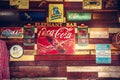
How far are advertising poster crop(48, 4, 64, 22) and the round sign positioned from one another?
3.51 feet

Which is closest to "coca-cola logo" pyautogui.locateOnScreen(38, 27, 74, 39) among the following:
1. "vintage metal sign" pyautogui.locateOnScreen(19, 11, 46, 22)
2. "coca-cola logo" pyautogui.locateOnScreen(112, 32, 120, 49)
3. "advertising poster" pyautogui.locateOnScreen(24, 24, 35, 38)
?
"advertising poster" pyautogui.locateOnScreen(24, 24, 35, 38)

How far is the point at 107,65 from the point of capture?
5906 millimetres

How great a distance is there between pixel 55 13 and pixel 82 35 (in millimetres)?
912

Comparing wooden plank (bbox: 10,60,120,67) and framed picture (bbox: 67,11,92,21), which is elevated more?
framed picture (bbox: 67,11,92,21)

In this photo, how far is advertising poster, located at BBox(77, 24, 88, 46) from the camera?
5914mm

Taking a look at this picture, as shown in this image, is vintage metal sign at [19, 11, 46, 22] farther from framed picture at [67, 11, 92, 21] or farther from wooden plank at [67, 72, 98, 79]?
wooden plank at [67, 72, 98, 79]

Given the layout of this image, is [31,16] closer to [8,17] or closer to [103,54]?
[8,17]

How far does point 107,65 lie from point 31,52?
78.9 inches

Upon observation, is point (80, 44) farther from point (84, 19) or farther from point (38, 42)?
point (38, 42)

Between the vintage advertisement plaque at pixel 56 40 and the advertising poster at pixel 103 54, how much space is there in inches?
26.0

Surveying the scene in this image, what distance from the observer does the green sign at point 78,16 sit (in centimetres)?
595

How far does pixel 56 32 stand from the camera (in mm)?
5934

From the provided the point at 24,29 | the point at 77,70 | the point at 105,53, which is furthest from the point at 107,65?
the point at 24,29

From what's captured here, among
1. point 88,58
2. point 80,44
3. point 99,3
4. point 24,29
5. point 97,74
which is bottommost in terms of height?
point 97,74
